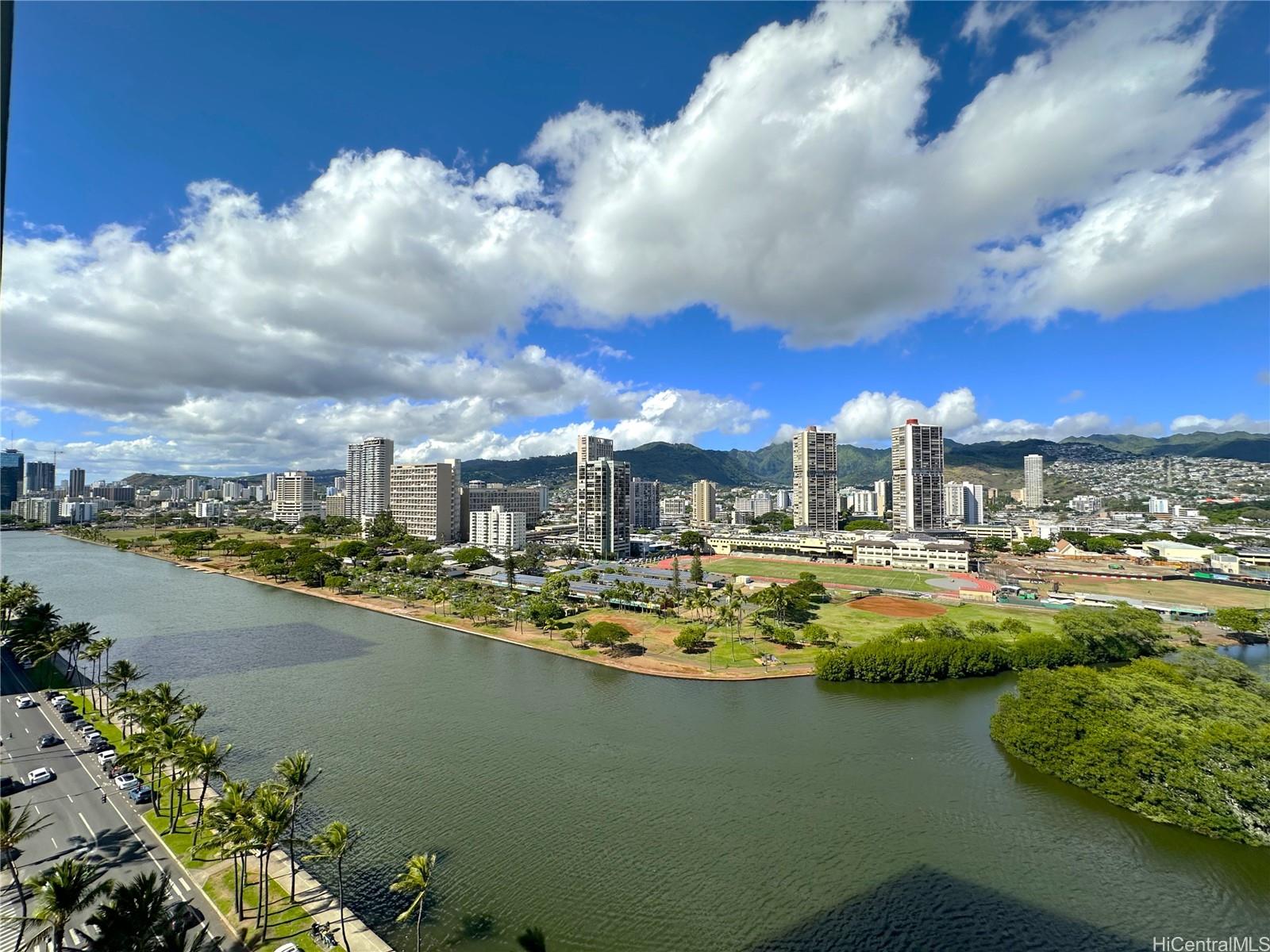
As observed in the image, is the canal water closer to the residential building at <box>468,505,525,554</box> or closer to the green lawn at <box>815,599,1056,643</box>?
the green lawn at <box>815,599,1056,643</box>

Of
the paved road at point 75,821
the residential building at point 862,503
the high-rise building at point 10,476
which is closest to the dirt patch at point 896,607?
the paved road at point 75,821

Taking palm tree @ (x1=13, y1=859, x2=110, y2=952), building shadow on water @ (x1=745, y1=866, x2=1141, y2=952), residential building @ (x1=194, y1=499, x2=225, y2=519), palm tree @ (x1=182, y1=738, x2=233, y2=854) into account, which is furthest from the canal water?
residential building @ (x1=194, y1=499, x2=225, y2=519)

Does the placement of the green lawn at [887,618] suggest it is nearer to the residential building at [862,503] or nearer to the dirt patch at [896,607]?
the dirt patch at [896,607]

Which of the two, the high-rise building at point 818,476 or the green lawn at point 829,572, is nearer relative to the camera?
the green lawn at point 829,572

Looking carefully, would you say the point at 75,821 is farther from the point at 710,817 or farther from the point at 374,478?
the point at 374,478

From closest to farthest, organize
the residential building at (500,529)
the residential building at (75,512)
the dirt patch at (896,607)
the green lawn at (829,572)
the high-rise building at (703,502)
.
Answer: the dirt patch at (896,607) → the green lawn at (829,572) → the residential building at (500,529) → the high-rise building at (703,502) → the residential building at (75,512)

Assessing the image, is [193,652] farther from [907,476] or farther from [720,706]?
[907,476]
